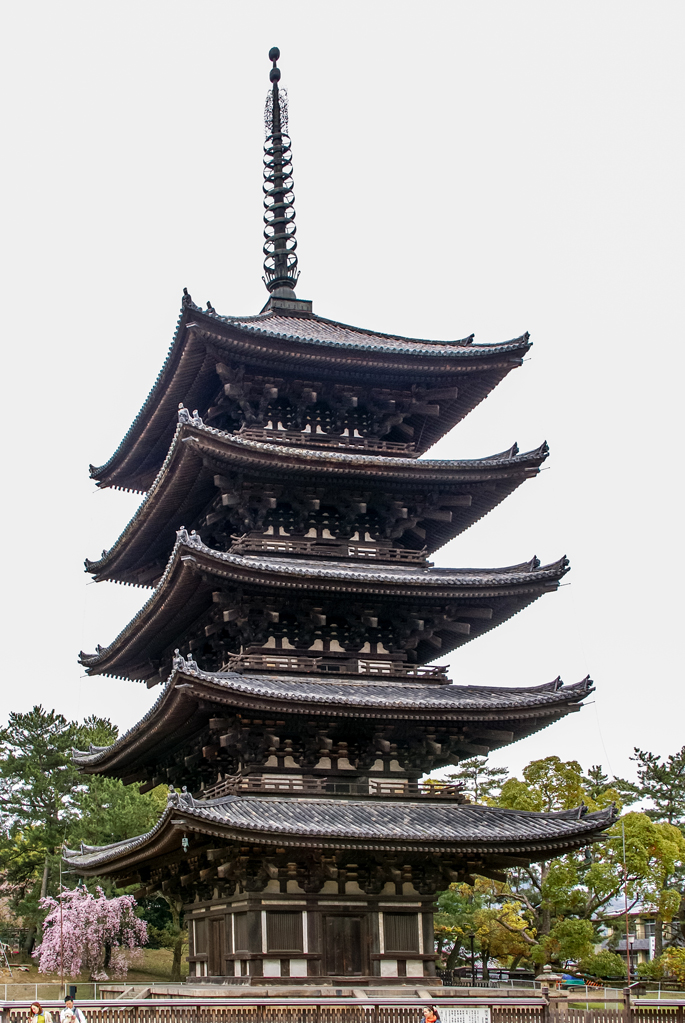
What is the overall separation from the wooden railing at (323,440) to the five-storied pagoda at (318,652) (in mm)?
72

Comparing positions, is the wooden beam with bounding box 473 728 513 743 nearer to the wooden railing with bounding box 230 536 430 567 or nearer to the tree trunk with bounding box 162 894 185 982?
the wooden railing with bounding box 230 536 430 567

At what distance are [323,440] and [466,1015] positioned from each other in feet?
51.8

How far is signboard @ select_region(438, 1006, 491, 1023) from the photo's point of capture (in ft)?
71.7

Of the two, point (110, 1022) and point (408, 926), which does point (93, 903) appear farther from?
point (110, 1022)

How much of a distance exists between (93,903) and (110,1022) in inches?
1759

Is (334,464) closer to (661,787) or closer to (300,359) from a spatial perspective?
(300,359)

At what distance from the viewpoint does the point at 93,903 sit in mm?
62219

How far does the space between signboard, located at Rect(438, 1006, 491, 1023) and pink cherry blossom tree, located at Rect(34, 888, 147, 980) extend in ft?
144

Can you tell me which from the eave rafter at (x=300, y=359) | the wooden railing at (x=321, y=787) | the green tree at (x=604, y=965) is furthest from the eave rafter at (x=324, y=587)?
the green tree at (x=604, y=965)

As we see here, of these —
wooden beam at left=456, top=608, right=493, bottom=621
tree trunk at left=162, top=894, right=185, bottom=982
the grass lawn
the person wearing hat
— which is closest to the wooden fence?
the person wearing hat

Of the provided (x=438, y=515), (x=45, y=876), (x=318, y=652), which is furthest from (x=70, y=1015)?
(x=45, y=876)

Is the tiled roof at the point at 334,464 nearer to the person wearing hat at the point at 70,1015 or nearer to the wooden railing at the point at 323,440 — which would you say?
the wooden railing at the point at 323,440

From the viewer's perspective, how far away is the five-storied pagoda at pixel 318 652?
1000 inches

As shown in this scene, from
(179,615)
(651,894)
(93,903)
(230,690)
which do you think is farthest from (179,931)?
(230,690)
